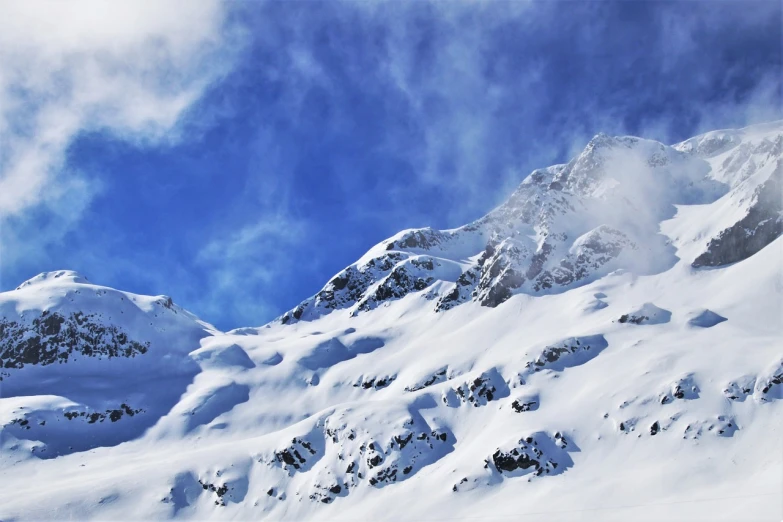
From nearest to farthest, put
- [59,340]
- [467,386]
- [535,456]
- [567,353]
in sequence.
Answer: [535,456]
[567,353]
[467,386]
[59,340]

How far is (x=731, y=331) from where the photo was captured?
86.6m

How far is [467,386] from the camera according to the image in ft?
305

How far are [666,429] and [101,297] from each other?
426ft

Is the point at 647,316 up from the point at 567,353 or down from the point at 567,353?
up

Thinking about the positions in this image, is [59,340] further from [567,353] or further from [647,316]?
[647,316]

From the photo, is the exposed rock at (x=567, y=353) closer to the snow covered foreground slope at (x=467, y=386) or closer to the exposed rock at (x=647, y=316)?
the snow covered foreground slope at (x=467, y=386)

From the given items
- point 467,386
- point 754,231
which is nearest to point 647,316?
point 467,386

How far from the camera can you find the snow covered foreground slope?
66.9 meters

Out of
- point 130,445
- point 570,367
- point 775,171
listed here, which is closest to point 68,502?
point 130,445

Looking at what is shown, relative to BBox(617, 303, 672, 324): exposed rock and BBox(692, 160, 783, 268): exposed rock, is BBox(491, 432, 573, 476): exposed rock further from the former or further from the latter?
BBox(692, 160, 783, 268): exposed rock

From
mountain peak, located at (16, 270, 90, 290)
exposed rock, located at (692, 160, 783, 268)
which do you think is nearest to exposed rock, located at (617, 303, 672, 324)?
exposed rock, located at (692, 160, 783, 268)

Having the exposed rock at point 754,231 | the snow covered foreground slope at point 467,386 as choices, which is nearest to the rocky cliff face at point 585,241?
the exposed rock at point 754,231

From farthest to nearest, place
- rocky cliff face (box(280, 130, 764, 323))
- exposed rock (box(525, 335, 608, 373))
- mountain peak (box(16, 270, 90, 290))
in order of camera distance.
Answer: mountain peak (box(16, 270, 90, 290))
rocky cliff face (box(280, 130, 764, 323))
exposed rock (box(525, 335, 608, 373))

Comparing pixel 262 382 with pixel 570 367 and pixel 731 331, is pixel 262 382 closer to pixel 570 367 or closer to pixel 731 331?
pixel 570 367
